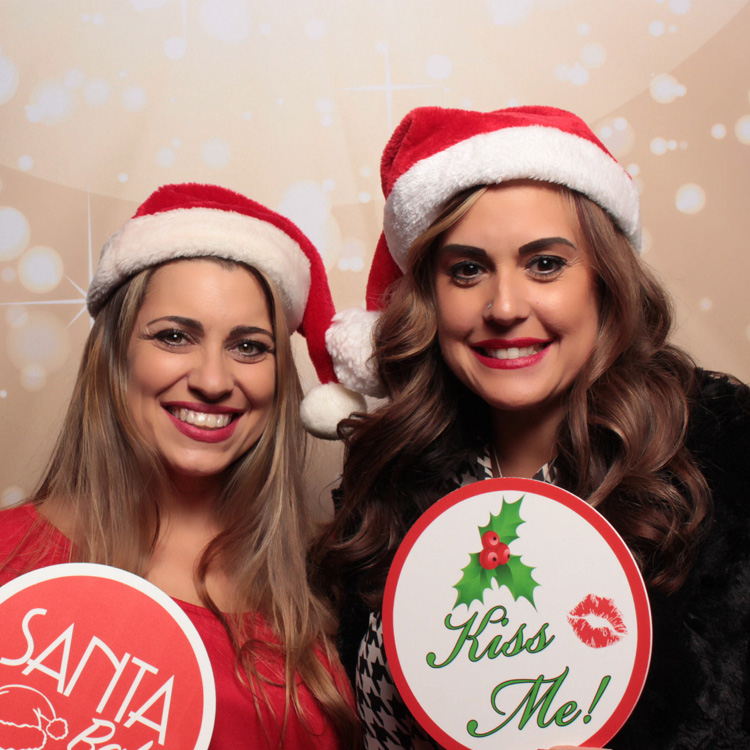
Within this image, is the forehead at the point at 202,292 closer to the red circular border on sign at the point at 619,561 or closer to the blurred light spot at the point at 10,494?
the red circular border on sign at the point at 619,561

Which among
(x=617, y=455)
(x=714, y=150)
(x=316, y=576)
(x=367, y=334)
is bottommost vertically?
(x=316, y=576)

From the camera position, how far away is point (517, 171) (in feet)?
4.95

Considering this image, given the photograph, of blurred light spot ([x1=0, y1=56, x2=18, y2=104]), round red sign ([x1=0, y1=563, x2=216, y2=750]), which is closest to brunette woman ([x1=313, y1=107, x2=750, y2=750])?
round red sign ([x1=0, y1=563, x2=216, y2=750])

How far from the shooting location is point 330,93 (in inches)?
106

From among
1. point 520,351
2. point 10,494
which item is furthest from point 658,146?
point 10,494

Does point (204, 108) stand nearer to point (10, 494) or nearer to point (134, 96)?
point (134, 96)

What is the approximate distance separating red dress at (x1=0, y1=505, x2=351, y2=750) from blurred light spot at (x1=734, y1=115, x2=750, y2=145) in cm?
209

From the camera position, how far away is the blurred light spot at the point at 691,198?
8.56ft

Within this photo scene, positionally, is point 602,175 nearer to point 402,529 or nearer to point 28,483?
point 402,529

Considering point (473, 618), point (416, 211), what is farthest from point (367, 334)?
point (473, 618)

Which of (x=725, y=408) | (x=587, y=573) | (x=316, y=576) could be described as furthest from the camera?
(x=316, y=576)

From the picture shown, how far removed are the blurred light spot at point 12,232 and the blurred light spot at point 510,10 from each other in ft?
5.77

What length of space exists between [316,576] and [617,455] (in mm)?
812

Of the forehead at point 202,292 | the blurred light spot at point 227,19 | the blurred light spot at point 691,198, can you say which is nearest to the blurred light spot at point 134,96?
the blurred light spot at point 227,19
